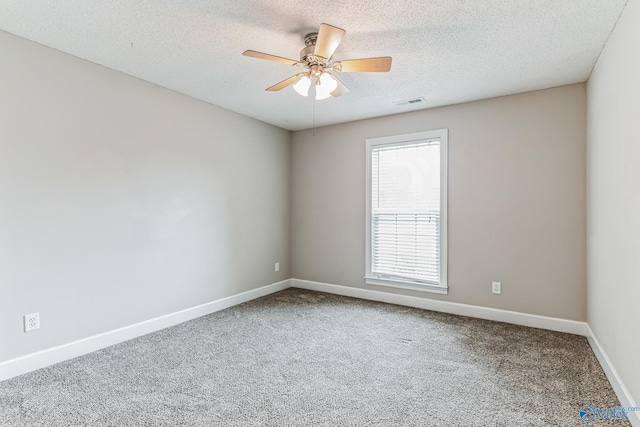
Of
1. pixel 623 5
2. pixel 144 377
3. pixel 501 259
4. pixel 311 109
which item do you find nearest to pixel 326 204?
pixel 311 109

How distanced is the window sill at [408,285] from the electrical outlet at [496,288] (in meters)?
0.47

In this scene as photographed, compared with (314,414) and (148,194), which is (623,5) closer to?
(314,414)

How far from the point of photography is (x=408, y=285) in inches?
164

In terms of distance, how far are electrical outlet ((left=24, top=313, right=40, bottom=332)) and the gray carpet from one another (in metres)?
0.32

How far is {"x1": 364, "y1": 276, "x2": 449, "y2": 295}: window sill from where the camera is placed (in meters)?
3.94

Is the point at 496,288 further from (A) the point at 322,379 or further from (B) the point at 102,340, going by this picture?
(B) the point at 102,340

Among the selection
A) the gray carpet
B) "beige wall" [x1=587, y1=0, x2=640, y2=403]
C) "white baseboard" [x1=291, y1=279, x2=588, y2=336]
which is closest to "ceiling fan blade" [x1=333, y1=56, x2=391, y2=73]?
"beige wall" [x1=587, y1=0, x2=640, y2=403]

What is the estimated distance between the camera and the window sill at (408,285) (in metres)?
3.94

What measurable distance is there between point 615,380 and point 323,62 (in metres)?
2.83

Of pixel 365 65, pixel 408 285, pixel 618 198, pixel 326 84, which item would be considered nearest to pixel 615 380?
pixel 618 198

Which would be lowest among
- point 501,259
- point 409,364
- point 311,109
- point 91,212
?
point 409,364

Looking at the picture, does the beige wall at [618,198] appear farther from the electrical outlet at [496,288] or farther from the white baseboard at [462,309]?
the electrical outlet at [496,288]

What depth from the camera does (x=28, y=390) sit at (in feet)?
7.22

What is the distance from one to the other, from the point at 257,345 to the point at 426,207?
2.44 meters
